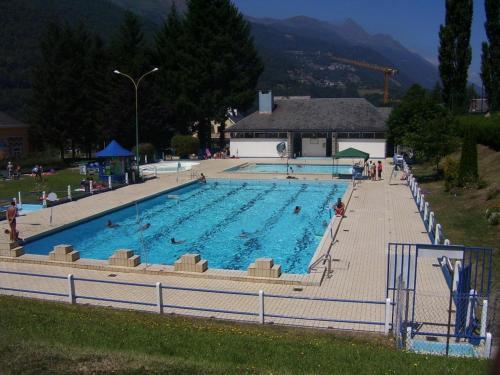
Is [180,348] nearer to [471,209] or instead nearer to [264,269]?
[264,269]

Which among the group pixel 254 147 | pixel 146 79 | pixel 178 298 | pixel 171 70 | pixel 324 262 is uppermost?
pixel 171 70

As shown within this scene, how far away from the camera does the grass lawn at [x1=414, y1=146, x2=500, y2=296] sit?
17.3 metres

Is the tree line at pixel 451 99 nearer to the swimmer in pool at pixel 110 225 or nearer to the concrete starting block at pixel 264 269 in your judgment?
the swimmer in pool at pixel 110 225

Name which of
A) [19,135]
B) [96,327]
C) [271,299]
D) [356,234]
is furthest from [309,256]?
[19,135]

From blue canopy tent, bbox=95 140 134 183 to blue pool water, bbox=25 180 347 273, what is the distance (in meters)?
4.68

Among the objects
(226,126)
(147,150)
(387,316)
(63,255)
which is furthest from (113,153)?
(226,126)

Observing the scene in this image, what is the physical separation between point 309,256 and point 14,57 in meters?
105

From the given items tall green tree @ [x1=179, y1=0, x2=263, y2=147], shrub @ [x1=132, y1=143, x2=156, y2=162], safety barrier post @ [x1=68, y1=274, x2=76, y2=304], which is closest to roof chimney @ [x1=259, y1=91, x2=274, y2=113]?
tall green tree @ [x1=179, y1=0, x2=263, y2=147]

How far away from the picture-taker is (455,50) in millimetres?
45500

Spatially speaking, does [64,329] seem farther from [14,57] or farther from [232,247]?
[14,57]

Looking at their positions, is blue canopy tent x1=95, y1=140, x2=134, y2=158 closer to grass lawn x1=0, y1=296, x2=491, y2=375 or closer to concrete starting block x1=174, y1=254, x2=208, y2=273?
concrete starting block x1=174, y1=254, x2=208, y2=273

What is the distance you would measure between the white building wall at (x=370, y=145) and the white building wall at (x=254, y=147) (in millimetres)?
6904

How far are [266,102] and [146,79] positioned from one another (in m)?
13.4

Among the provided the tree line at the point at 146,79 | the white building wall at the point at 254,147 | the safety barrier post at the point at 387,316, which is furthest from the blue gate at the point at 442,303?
the white building wall at the point at 254,147
